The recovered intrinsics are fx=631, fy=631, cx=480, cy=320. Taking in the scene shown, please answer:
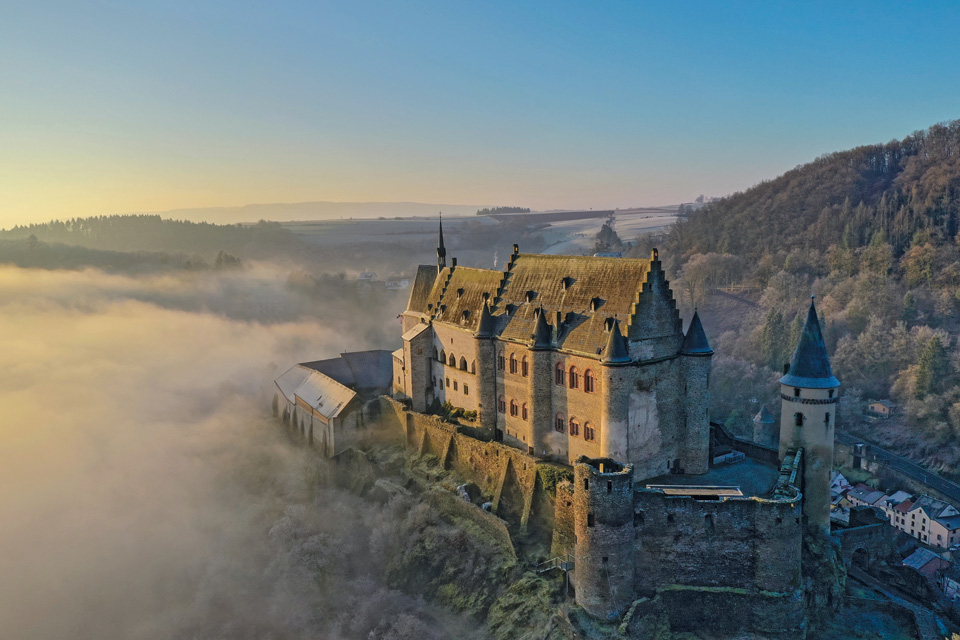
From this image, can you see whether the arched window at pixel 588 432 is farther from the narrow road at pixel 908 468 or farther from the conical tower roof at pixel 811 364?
the narrow road at pixel 908 468

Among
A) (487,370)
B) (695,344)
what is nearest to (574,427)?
(487,370)

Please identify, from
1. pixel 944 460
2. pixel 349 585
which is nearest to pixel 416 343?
pixel 349 585

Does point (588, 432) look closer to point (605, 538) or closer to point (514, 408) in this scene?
point (514, 408)

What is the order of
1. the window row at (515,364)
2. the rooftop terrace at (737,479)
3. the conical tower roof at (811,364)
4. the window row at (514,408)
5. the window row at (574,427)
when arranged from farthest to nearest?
the window row at (514,408) < the window row at (515,364) < the window row at (574,427) < the conical tower roof at (811,364) < the rooftop terrace at (737,479)

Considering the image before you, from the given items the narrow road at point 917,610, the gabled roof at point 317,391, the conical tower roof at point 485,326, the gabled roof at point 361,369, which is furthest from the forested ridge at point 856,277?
the gabled roof at point 317,391

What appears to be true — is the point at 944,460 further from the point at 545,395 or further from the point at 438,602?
the point at 438,602

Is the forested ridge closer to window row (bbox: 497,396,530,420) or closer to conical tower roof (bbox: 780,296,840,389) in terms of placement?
conical tower roof (bbox: 780,296,840,389)

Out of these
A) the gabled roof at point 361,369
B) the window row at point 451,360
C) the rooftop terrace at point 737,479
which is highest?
the window row at point 451,360
